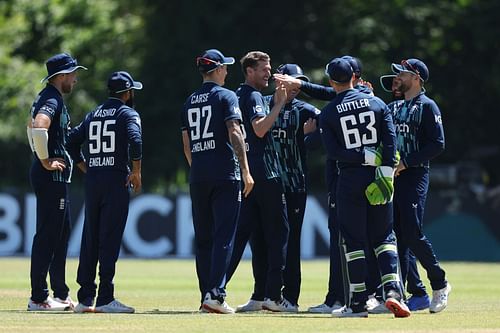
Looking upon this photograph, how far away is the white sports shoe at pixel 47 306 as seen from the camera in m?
12.8

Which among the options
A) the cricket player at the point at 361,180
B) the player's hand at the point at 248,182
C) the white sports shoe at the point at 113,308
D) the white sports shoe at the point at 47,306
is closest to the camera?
the cricket player at the point at 361,180

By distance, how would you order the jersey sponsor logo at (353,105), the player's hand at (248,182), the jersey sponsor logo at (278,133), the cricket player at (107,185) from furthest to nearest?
the jersey sponsor logo at (278,133), the cricket player at (107,185), the player's hand at (248,182), the jersey sponsor logo at (353,105)

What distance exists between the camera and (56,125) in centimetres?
1300

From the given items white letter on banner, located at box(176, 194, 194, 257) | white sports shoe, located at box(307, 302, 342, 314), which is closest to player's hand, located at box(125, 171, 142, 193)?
white sports shoe, located at box(307, 302, 342, 314)

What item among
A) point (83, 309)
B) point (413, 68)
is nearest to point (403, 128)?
point (413, 68)

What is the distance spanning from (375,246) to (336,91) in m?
1.54

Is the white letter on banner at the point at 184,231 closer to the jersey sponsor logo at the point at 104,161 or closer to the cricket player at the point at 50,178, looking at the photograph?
the cricket player at the point at 50,178

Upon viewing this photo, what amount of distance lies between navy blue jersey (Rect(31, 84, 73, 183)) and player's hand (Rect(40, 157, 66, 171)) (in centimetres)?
8

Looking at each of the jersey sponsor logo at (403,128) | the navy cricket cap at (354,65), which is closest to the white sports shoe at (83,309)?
the navy cricket cap at (354,65)

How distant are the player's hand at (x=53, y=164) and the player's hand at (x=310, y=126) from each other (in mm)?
2536

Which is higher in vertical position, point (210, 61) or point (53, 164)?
point (210, 61)

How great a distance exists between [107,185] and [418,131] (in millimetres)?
3202

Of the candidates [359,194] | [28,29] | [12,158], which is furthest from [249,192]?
[28,29]

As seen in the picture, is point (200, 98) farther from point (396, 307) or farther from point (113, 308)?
point (396, 307)
